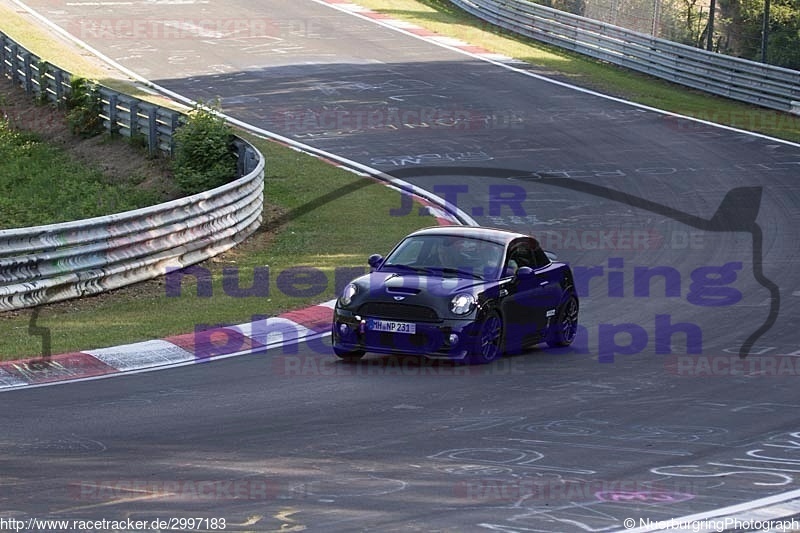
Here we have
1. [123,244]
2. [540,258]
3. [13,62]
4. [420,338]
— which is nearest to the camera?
[420,338]

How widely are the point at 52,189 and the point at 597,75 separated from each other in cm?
1735

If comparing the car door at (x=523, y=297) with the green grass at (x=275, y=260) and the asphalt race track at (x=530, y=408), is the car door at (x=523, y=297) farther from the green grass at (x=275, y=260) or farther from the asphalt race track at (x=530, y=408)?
the green grass at (x=275, y=260)

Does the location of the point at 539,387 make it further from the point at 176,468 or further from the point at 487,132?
the point at 487,132

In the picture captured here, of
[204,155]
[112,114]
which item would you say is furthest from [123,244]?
[112,114]

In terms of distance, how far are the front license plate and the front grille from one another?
0.05m

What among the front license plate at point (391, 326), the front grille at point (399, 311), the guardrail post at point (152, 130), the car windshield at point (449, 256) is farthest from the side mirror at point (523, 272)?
the guardrail post at point (152, 130)

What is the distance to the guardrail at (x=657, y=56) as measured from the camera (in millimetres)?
33031

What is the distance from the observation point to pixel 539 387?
11.8m

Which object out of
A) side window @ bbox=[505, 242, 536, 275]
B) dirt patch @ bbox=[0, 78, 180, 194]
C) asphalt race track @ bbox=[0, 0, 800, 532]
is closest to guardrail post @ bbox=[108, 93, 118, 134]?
dirt patch @ bbox=[0, 78, 180, 194]

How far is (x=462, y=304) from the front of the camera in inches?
493

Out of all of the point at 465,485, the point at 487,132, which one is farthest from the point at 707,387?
the point at 487,132

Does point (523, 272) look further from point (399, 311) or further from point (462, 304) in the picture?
point (399, 311)

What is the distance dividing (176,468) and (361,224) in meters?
12.7

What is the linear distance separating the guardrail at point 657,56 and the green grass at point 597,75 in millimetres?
270
